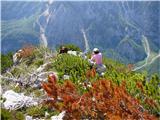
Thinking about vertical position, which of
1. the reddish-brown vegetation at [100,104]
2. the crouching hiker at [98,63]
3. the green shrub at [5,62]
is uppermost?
the green shrub at [5,62]

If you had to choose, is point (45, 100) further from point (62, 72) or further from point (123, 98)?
point (62, 72)

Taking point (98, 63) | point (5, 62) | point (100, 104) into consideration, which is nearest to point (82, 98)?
point (100, 104)

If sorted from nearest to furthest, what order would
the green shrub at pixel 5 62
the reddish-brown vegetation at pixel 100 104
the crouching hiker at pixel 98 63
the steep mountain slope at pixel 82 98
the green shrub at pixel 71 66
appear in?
the reddish-brown vegetation at pixel 100 104, the steep mountain slope at pixel 82 98, the green shrub at pixel 71 66, the crouching hiker at pixel 98 63, the green shrub at pixel 5 62

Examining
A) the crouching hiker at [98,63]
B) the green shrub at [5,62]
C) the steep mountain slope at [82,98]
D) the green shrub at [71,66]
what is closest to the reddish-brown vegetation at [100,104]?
the steep mountain slope at [82,98]

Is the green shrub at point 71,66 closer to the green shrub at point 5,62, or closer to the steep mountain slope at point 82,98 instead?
the steep mountain slope at point 82,98

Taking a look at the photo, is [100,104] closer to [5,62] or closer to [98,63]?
[98,63]

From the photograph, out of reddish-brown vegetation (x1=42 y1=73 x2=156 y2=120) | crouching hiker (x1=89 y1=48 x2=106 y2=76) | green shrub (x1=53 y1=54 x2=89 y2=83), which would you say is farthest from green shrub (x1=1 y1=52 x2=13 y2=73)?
reddish-brown vegetation (x1=42 y1=73 x2=156 y2=120)

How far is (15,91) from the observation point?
20.3 m

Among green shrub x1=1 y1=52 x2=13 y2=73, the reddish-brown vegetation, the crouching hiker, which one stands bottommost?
the reddish-brown vegetation

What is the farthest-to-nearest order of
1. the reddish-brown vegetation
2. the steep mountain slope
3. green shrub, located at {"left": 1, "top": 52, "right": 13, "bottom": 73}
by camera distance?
green shrub, located at {"left": 1, "top": 52, "right": 13, "bottom": 73}, the steep mountain slope, the reddish-brown vegetation

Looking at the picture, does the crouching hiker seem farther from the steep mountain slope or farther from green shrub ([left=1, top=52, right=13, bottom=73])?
green shrub ([left=1, top=52, right=13, bottom=73])

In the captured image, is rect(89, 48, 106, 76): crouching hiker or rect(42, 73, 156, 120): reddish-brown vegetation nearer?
rect(42, 73, 156, 120): reddish-brown vegetation

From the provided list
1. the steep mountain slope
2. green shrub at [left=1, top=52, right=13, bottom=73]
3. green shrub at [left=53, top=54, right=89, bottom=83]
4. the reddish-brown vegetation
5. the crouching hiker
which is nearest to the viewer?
the reddish-brown vegetation

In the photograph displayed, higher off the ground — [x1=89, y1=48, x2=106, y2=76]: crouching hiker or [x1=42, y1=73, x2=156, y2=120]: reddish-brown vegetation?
[x1=89, y1=48, x2=106, y2=76]: crouching hiker
